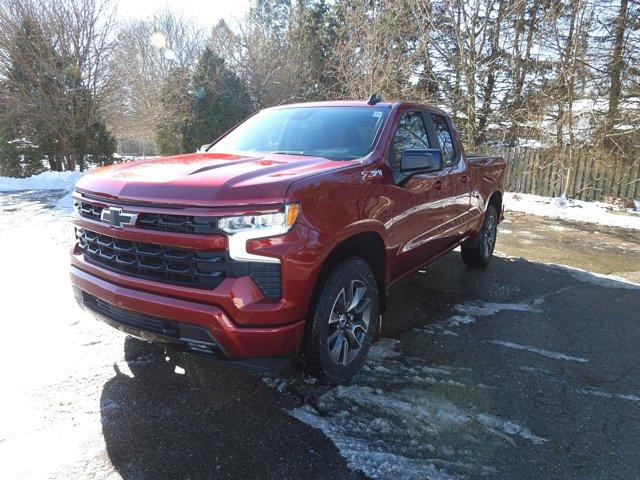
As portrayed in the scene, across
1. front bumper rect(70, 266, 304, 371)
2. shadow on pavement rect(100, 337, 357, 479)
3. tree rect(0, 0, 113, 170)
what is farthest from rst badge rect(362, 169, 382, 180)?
tree rect(0, 0, 113, 170)

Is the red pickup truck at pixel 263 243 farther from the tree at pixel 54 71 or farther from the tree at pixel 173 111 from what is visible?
the tree at pixel 173 111

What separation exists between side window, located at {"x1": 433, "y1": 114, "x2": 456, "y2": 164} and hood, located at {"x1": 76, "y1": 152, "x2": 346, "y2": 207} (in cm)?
192

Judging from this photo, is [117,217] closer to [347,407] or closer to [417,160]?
[347,407]

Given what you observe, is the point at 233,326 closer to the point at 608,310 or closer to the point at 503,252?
the point at 608,310

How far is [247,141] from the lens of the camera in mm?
3975

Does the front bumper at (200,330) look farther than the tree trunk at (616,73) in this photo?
No

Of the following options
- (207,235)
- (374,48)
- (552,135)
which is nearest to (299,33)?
(374,48)

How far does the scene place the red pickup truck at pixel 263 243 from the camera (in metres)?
2.34

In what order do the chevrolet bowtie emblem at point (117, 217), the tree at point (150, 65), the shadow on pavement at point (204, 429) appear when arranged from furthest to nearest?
the tree at point (150, 65) → the chevrolet bowtie emblem at point (117, 217) → the shadow on pavement at point (204, 429)

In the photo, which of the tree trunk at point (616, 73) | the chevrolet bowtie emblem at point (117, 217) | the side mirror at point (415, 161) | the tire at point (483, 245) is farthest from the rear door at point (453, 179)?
the tree trunk at point (616, 73)

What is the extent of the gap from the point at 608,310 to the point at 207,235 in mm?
4387

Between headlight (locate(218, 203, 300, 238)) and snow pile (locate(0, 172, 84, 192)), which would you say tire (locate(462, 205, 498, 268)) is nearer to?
headlight (locate(218, 203, 300, 238))

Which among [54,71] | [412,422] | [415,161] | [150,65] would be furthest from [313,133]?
[150,65]

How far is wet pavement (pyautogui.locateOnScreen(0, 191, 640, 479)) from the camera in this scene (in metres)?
2.32
